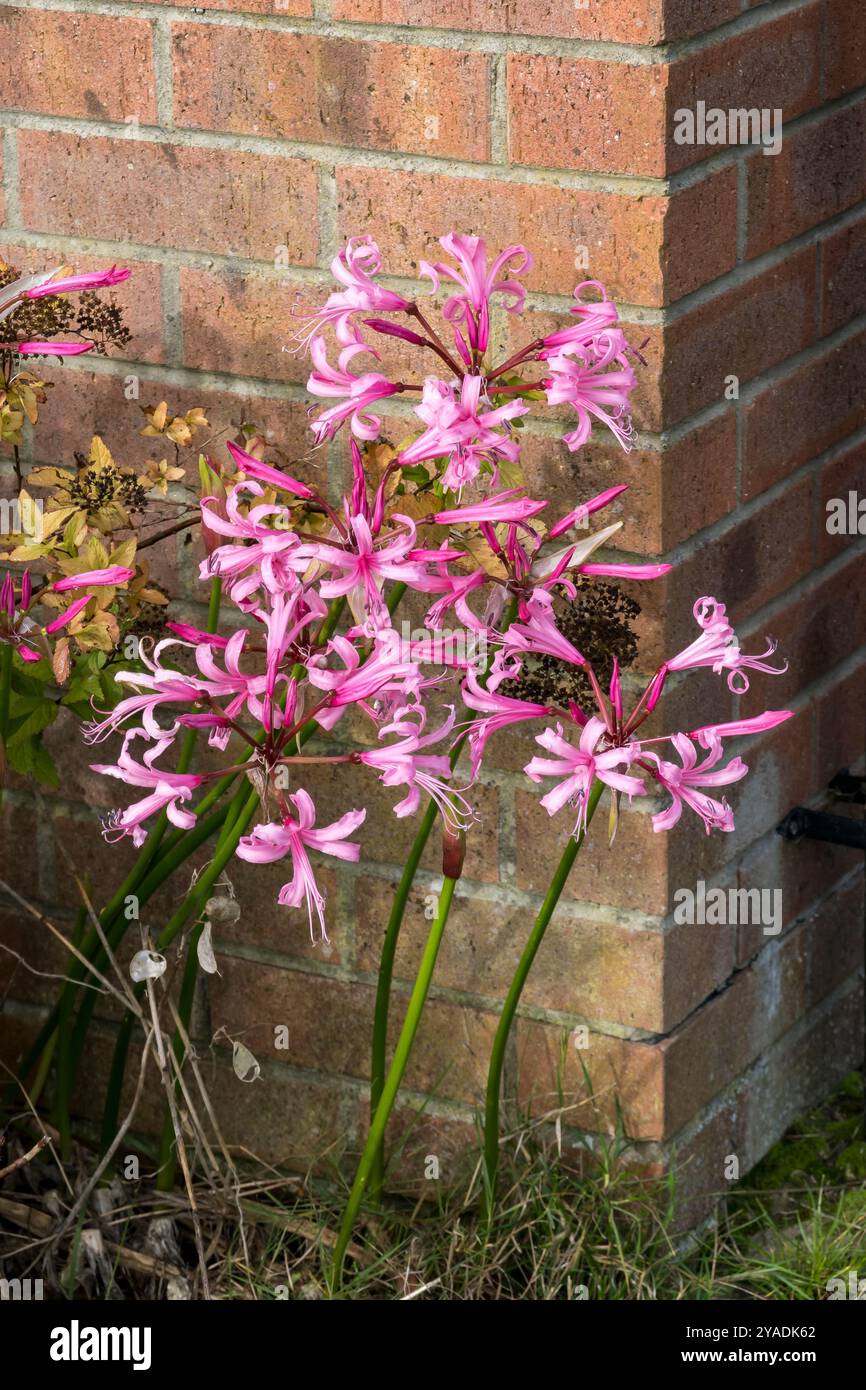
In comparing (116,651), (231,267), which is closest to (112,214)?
(231,267)

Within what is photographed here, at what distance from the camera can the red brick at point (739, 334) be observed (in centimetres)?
170

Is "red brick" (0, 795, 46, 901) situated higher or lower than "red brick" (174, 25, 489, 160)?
lower

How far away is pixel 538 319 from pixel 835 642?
62 cm

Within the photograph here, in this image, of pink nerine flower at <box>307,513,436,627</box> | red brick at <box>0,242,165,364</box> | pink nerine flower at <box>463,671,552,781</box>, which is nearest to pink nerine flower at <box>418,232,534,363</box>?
pink nerine flower at <box>307,513,436,627</box>

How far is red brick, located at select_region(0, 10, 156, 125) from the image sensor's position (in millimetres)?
1835

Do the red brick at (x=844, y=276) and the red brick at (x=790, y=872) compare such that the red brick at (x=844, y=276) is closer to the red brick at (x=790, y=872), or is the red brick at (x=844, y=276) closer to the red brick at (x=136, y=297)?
the red brick at (x=790, y=872)

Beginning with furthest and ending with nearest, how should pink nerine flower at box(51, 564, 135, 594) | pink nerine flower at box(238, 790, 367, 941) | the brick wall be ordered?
1. the brick wall
2. pink nerine flower at box(51, 564, 135, 594)
3. pink nerine flower at box(238, 790, 367, 941)

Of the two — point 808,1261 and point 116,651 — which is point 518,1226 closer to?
point 808,1261

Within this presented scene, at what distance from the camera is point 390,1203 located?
204 centimetres

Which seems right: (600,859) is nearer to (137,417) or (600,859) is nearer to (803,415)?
(803,415)

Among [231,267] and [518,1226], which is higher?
[231,267]

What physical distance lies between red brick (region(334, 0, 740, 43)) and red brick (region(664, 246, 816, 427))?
9.6 inches

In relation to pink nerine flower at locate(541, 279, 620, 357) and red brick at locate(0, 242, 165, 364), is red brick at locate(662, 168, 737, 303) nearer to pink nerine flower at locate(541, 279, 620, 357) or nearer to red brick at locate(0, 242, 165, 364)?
pink nerine flower at locate(541, 279, 620, 357)

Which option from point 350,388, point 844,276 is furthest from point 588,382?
point 844,276
